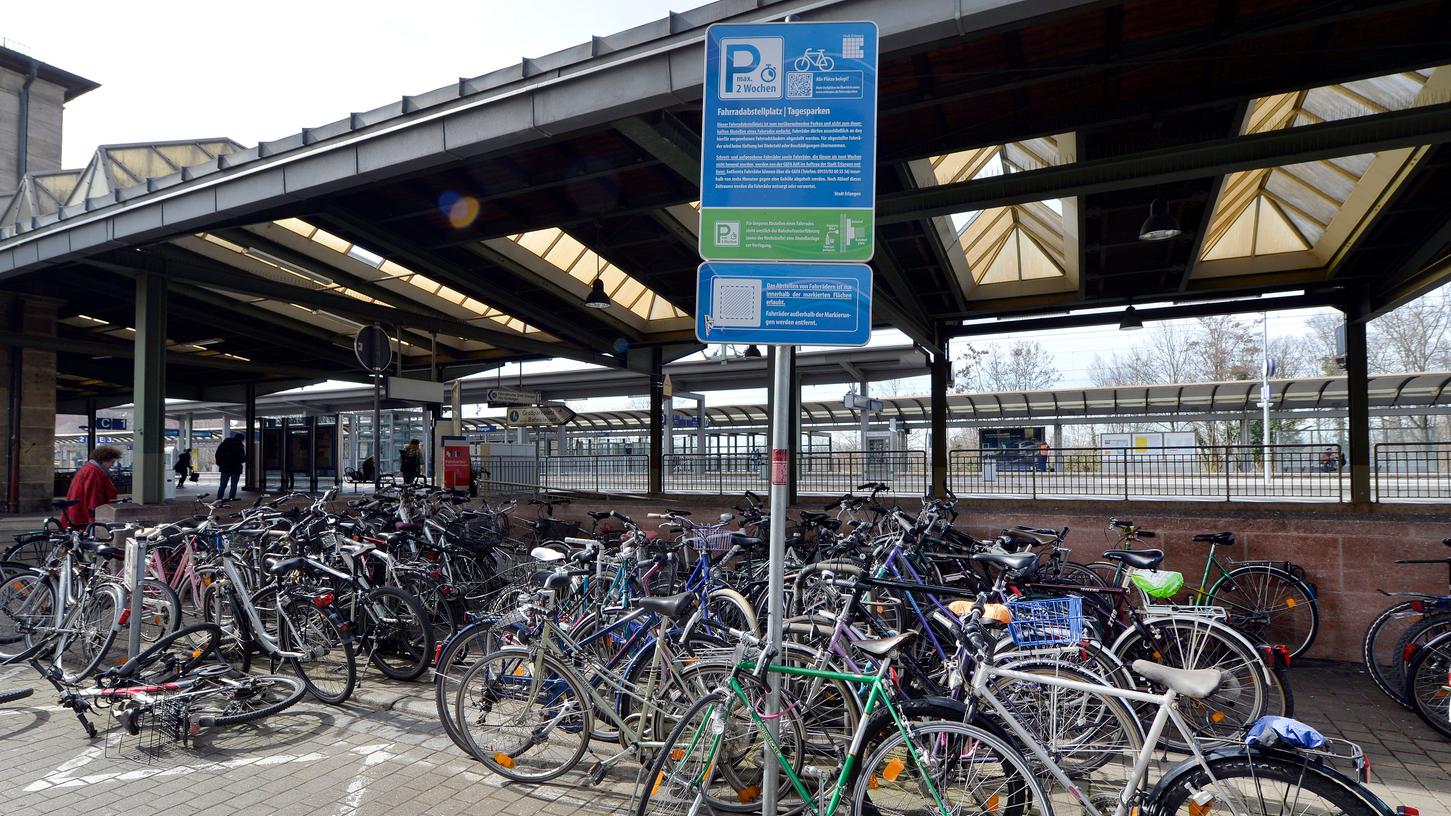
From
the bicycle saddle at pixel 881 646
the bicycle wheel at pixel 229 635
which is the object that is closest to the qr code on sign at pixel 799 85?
the bicycle saddle at pixel 881 646

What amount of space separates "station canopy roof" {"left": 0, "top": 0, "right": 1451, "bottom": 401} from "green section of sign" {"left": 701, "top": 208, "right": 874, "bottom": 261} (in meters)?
2.48

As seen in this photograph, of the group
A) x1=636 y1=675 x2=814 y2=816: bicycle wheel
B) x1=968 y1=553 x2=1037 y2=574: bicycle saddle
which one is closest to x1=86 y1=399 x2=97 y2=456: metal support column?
x1=636 y1=675 x2=814 y2=816: bicycle wheel

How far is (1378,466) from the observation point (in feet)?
34.1

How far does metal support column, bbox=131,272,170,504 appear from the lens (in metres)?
9.05

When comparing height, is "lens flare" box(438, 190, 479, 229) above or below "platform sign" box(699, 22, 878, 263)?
above

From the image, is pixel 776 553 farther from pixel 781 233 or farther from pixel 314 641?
pixel 314 641

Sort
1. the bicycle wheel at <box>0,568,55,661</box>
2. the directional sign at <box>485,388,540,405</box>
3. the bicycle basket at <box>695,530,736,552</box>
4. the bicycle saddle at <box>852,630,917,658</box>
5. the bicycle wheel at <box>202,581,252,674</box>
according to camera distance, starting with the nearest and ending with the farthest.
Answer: the bicycle saddle at <box>852,630,917,658</box> < the bicycle wheel at <box>202,581,252,674</box> < the bicycle basket at <box>695,530,736,552</box> < the bicycle wheel at <box>0,568,55,661</box> < the directional sign at <box>485,388,540,405</box>

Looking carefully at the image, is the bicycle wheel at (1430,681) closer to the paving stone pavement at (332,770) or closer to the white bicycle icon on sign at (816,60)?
the paving stone pavement at (332,770)

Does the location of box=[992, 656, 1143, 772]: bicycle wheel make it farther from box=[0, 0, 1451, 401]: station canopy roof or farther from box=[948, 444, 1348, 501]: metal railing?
box=[948, 444, 1348, 501]: metal railing

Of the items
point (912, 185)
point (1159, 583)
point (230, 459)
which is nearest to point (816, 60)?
point (1159, 583)

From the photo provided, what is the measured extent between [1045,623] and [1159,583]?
1.23 m

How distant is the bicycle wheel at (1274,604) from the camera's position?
5.96 metres

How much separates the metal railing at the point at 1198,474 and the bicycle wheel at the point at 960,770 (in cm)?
913

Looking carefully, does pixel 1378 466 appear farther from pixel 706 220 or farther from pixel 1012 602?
pixel 706 220
